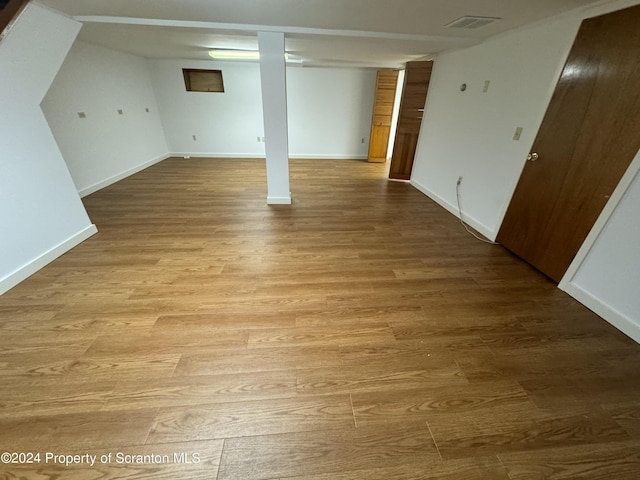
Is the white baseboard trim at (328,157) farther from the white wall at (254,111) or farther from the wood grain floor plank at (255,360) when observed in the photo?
the wood grain floor plank at (255,360)

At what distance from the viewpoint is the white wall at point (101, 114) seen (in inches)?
137

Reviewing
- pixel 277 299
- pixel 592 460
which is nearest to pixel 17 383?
pixel 277 299

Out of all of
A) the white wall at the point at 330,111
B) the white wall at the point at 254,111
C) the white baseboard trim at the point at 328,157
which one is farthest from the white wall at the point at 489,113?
the white baseboard trim at the point at 328,157

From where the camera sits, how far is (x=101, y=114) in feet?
13.5

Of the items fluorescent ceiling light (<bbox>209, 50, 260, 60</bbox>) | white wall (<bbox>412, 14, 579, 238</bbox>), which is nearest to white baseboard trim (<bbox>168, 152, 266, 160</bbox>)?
fluorescent ceiling light (<bbox>209, 50, 260, 60</bbox>)

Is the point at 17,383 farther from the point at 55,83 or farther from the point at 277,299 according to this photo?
the point at 55,83

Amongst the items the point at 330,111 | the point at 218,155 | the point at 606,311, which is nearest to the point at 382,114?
the point at 330,111

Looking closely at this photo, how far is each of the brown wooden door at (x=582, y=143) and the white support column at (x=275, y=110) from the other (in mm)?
2659

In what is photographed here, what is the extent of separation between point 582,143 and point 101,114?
6.25m

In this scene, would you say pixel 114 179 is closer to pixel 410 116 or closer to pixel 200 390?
pixel 200 390

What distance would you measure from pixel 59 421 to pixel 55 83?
430 centimetres

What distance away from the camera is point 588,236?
191 cm

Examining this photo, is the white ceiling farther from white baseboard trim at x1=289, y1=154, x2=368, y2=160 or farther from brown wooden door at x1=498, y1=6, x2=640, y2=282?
white baseboard trim at x1=289, y1=154, x2=368, y2=160

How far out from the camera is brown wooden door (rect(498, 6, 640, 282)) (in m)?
1.65
